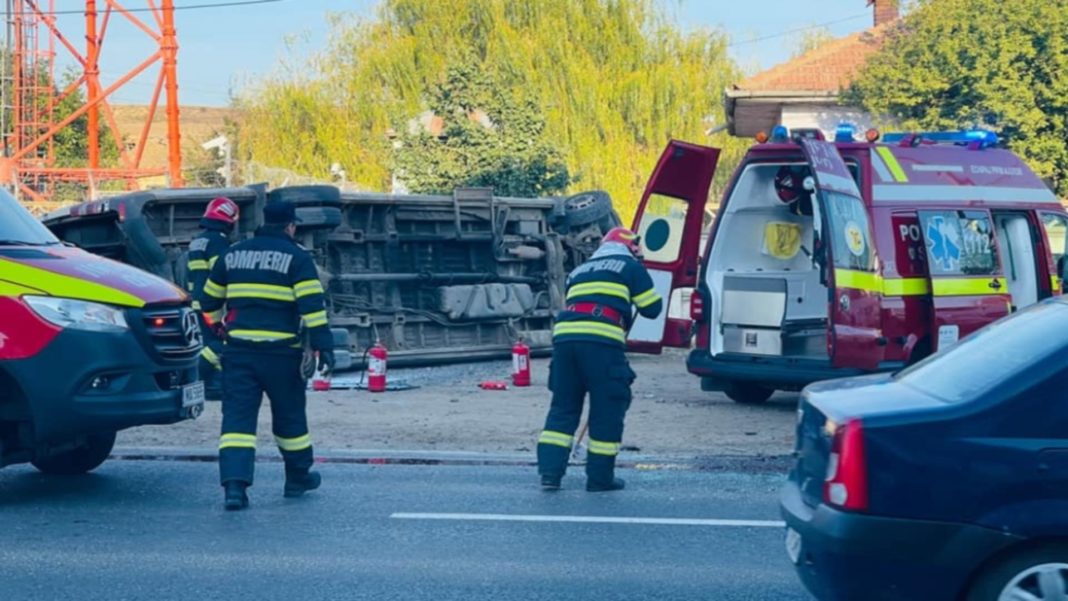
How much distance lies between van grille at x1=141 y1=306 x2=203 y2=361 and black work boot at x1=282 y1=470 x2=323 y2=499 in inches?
36.5

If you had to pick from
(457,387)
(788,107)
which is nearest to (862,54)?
(788,107)

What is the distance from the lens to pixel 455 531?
750 centimetres

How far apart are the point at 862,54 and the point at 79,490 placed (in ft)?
84.0

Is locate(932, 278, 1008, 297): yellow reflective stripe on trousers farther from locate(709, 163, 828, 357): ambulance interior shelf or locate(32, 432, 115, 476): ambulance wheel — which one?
locate(32, 432, 115, 476): ambulance wheel

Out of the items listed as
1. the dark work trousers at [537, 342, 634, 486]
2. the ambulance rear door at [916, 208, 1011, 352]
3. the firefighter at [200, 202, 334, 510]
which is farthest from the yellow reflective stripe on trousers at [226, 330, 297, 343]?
the ambulance rear door at [916, 208, 1011, 352]

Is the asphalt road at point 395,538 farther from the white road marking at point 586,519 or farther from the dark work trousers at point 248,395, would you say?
the dark work trousers at point 248,395

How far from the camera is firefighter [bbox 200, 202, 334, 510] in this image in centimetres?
808

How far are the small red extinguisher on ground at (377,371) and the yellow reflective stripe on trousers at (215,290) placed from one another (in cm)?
564

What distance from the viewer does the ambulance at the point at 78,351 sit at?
7852 mm

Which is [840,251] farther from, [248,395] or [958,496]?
[958,496]

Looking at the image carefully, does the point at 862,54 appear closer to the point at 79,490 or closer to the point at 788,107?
the point at 788,107

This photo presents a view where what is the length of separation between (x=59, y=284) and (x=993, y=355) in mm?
5021

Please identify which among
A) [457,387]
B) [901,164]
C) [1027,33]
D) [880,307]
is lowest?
[457,387]

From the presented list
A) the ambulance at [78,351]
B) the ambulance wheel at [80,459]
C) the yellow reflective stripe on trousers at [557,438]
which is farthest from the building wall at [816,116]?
the ambulance at [78,351]
